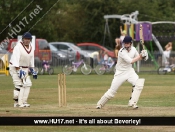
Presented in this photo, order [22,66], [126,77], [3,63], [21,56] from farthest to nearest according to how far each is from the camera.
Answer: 1. [3,63]
2. [22,66]
3. [21,56]
4. [126,77]

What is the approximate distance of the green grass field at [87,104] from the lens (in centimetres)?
1452

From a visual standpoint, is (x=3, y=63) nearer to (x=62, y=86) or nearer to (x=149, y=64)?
(x=149, y=64)

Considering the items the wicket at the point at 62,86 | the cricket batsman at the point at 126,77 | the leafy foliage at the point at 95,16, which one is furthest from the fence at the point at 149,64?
the cricket batsman at the point at 126,77

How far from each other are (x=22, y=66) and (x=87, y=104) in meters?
2.22

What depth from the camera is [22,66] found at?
19.5 metres

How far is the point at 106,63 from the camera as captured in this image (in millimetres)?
39750

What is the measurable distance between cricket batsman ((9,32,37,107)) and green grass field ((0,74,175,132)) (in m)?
0.40

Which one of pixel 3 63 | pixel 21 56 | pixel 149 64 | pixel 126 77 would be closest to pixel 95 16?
pixel 149 64

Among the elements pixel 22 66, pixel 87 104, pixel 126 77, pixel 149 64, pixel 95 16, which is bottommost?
pixel 87 104

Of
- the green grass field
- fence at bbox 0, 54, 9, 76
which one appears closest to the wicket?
the green grass field

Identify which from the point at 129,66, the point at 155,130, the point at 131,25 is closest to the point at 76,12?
the point at 131,25

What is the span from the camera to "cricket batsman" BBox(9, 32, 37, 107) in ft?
63.1

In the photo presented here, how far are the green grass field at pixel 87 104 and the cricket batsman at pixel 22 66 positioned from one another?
398 mm

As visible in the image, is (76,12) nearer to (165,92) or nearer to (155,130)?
(165,92)
